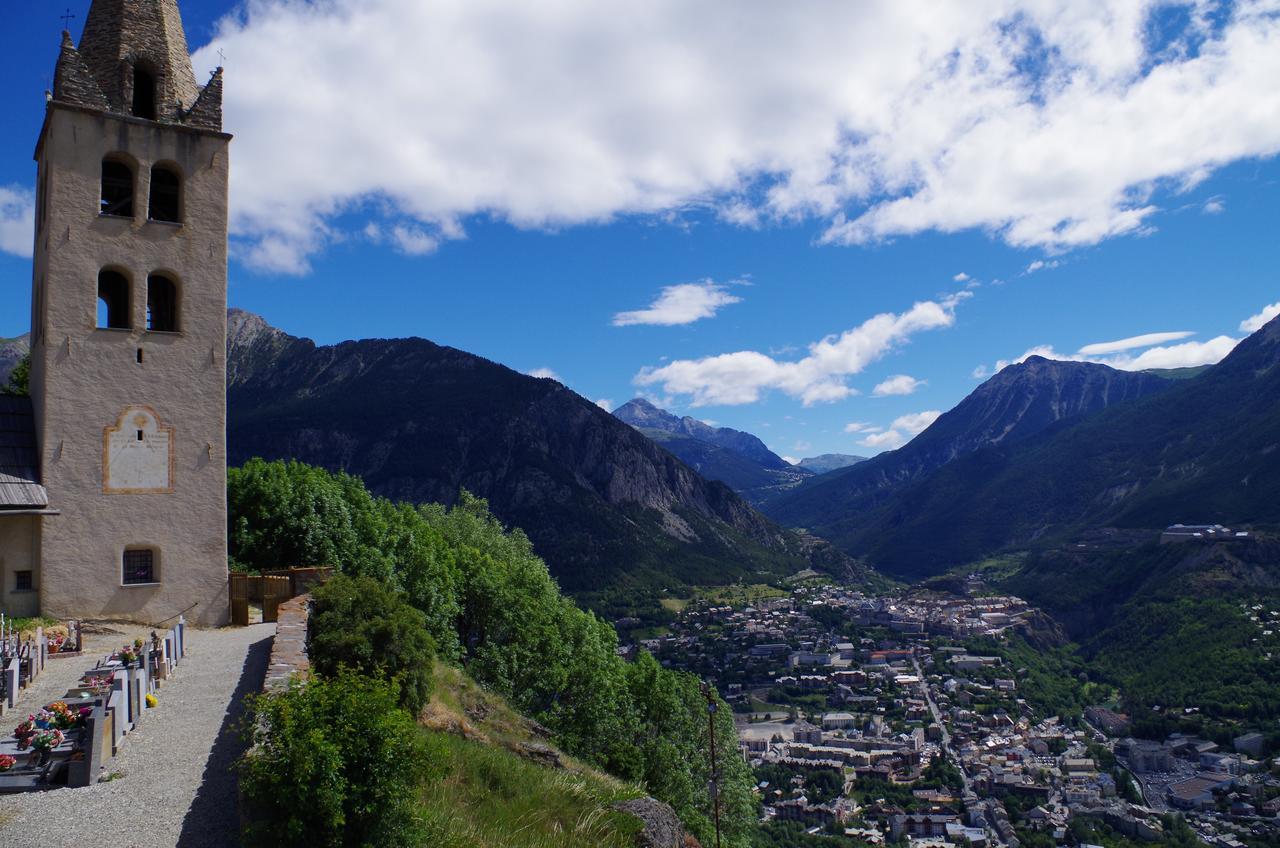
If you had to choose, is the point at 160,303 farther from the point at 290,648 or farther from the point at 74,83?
the point at 290,648

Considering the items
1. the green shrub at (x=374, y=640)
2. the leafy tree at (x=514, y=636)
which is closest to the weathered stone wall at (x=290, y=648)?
the green shrub at (x=374, y=640)

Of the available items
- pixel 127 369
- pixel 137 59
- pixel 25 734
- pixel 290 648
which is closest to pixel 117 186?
pixel 137 59

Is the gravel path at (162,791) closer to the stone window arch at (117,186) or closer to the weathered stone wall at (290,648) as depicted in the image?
the weathered stone wall at (290,648)

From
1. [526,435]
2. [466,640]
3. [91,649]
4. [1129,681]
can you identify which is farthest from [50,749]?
[526,435]

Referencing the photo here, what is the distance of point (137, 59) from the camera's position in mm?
20375

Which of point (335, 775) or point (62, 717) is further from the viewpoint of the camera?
point (62, 717)

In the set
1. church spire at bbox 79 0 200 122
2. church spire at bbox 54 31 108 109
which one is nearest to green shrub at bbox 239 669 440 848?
church spire at bbox 54 31 108 109

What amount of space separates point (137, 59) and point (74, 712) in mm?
16510

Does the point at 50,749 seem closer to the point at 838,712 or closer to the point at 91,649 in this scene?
the point at 91,649

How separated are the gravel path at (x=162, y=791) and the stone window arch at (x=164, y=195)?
38.1 feet

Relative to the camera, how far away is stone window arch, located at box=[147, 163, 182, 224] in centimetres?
2069

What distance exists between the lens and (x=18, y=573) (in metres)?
18.3

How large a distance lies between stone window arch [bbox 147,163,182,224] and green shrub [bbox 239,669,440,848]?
1686cm

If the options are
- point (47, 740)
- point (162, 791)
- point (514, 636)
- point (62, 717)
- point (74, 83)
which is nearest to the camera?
point (162, 791)
